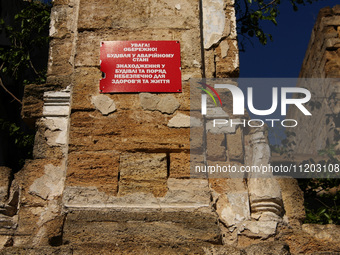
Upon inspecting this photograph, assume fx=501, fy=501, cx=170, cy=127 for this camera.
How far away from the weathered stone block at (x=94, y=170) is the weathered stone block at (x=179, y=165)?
1.14 ft

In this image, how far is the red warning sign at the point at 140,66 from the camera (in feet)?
11.0

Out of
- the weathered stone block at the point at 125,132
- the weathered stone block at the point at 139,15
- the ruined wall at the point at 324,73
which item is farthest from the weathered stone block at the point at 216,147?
the ruined wall at the point at 324,73

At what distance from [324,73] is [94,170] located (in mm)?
5081

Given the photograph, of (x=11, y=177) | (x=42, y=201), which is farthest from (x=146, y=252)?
(x=11, y=177)

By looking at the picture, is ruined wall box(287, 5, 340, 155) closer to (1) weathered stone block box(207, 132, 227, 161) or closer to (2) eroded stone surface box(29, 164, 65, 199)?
(1) weathered stone block box(207, 132, 227, 161)

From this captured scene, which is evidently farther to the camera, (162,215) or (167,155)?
(167,155)

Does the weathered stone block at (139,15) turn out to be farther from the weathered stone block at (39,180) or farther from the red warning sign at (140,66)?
the weathered stone block at (39,180)

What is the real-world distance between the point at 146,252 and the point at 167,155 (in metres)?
0.70

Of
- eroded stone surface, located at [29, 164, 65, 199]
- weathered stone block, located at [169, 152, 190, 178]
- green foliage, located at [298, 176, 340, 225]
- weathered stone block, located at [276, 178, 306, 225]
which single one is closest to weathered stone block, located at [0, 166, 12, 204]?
eroded stone surface, located at [29, 164, 65, 199]

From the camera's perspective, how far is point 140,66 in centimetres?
338

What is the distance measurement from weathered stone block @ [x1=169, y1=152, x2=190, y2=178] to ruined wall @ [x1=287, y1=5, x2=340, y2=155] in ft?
12.9

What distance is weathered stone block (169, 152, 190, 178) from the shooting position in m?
3.14

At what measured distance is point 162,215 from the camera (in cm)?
294

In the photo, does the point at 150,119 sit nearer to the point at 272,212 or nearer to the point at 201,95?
the point at 201,95
